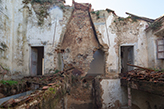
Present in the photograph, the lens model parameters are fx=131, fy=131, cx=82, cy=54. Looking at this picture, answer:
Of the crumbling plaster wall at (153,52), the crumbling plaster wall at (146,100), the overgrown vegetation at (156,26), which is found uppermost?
the overgrown vegetation at (156,26)

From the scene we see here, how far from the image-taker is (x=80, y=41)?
8.45 meters

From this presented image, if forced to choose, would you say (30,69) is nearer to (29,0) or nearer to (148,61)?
(29,0)

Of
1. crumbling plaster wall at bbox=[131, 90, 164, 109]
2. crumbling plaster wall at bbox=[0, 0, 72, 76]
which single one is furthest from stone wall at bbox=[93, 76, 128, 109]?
crumbling plaster wall at bbox=[0, 0, 72, 76]

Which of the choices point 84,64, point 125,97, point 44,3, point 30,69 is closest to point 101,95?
point 125,97

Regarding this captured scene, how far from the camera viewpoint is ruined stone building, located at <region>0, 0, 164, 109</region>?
770 centimetres

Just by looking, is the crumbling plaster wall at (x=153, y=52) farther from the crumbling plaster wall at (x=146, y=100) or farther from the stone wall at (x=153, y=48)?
the crumbling plaster wall at (x=146, y=100)

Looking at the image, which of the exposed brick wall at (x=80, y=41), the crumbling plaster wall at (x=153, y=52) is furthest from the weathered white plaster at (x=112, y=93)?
the crumbling plaster wall at (x=153, y=52)

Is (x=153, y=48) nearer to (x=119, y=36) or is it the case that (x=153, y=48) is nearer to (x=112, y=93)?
(x=119, y=36)

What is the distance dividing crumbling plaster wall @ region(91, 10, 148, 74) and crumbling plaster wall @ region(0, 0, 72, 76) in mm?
2388

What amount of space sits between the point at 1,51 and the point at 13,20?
90.6 inches

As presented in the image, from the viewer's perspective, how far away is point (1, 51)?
21.8ft

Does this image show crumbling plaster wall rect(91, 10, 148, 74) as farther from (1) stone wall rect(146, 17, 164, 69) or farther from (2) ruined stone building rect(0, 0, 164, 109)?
(1) stone wall rect(146, 17, 164, 69)

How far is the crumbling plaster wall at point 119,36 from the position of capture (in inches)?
318

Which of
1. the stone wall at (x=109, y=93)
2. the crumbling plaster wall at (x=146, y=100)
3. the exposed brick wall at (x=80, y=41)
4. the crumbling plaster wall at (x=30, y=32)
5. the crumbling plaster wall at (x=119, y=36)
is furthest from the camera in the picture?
the exposed brick wall at (x=80, y=41)
